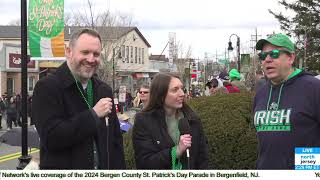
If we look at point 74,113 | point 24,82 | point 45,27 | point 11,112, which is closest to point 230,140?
point 74,113

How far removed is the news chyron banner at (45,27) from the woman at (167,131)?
5731 mm

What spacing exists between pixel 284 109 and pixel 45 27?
7.08 meters

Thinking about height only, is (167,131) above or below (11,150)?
above

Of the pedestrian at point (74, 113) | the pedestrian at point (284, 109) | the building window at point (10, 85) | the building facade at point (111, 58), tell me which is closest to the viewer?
the pedestrian at point (74, 113)

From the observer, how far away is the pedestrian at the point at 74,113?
9.82 feet

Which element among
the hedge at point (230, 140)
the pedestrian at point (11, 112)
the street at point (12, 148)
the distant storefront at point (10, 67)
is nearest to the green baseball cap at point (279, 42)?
the street at point (12, 148)

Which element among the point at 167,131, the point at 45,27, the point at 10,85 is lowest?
the point at 10,85

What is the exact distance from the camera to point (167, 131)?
374 centimetres

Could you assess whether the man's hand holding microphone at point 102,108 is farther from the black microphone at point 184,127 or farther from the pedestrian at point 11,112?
the pedestrian at point 11,112

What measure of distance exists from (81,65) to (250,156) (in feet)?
11.1

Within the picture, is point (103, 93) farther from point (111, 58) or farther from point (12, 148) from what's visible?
point (111, 58)

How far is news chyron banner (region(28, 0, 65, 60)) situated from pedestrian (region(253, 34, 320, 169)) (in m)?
6.38

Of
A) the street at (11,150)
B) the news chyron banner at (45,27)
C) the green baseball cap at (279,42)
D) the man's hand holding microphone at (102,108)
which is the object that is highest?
the news chyron banner at (45,27)

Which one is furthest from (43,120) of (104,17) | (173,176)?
(104,17)
